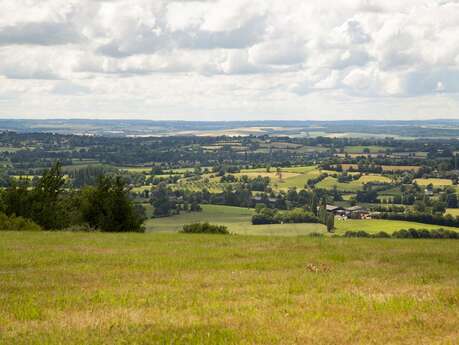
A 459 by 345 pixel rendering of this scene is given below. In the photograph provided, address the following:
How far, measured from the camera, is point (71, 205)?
216 ft

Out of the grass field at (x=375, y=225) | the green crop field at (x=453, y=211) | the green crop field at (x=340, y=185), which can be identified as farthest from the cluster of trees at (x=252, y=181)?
the grass field at (x=375, y=225)

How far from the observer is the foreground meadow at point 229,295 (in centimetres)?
1241

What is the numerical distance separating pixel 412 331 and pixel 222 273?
10.1m

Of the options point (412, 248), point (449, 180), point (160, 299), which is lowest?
point (449, 180)

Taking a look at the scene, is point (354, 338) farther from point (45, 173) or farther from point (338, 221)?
point (338, 221)

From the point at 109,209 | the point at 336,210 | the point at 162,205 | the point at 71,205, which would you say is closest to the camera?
the point at 109,209

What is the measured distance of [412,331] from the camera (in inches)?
495

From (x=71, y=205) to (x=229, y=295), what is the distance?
5192cm

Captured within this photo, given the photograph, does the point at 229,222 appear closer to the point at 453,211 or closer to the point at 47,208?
the point at 453,211

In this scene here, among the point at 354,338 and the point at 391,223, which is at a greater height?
the point at 354,338

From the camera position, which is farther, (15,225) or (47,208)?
(47,208)

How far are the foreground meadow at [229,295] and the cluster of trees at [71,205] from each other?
2103 centimetres

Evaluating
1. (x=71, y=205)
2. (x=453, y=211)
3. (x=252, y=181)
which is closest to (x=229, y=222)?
(x=453, y=211)

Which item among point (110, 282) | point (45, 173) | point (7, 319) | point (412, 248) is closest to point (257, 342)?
point (7, 319)
